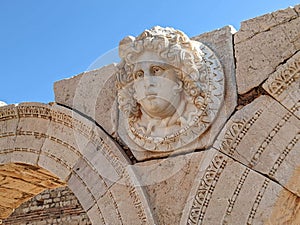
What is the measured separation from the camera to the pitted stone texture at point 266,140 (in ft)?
11.1

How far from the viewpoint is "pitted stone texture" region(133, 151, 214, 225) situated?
3.71 m

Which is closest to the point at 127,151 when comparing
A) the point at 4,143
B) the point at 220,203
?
the point at 220,203

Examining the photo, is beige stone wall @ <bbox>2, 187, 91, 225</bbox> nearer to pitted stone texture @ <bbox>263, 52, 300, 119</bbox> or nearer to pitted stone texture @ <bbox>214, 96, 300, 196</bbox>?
pitted stone texture @ <bbox>214, 96, 300, 196</bbox>

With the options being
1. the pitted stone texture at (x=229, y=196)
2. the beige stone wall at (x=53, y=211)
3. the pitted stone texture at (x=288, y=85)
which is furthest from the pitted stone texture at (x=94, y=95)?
the beige stone wall at (x=53, y=211)

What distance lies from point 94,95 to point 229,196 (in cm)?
152

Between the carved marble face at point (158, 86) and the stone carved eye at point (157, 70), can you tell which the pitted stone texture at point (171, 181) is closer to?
the carved marble face at point (158, 86)

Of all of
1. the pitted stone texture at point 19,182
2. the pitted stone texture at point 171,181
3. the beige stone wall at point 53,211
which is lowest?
the pitted stone texture at point 171,181

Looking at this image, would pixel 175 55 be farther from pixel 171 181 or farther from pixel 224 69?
pixel 171 181

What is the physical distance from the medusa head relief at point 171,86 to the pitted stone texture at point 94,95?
340mm

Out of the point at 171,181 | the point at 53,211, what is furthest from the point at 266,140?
the point at 53,211

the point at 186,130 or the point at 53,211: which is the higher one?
the point at 53,211

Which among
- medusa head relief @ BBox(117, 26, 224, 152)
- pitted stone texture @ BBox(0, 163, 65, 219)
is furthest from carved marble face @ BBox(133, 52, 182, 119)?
pitted stone texture @ BBox(0, 163, 65, 219)

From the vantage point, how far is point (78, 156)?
4.31 m

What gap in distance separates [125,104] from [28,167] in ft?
4.11
